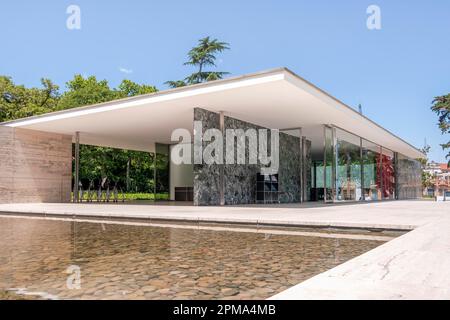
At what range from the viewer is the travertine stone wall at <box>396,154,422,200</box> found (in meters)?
25.3

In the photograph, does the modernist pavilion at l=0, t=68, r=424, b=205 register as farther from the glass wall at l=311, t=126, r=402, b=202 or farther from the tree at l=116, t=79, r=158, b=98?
the tree at l=116, t=79, r=158, b=98

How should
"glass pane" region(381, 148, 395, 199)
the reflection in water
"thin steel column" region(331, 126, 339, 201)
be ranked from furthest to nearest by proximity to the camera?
"glass pane" region(381, 148, 395, 199), "thin steel column" region(331, 126, 339, 201), the reflection in water

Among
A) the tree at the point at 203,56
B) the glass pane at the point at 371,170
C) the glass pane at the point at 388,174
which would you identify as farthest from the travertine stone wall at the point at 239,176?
the tree at the point at 203,56

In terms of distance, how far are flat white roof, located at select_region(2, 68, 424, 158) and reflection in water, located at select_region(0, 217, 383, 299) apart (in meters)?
4.73

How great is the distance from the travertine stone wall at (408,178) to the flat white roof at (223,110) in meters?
7.94

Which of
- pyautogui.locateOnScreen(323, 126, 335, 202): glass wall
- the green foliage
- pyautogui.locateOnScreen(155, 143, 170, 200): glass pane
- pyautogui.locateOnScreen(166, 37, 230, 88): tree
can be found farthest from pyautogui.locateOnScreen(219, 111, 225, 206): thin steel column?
pyautogui.locateOnScreen(166, 37, 230, 88): tree

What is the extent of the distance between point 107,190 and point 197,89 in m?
9.02

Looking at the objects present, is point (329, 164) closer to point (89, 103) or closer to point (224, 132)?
point (224, 132)

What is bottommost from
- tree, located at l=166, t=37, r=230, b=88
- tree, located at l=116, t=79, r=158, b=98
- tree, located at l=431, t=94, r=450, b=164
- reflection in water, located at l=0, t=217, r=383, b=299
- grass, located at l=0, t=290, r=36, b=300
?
reflection in water, located at l=0, t=217, r=383, b=299

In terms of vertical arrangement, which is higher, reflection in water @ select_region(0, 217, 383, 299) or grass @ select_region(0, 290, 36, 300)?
grass @ select_region(0, 290, 36, 300)

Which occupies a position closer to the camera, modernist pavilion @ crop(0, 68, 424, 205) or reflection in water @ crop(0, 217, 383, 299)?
reflection in water @ crop(0, 217, 383, 299)

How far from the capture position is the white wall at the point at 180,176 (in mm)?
20516

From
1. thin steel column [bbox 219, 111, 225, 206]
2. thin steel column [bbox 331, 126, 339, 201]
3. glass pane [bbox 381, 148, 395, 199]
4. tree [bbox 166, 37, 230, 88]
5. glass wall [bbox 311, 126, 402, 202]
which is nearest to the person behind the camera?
thin steel column [bbox 219, 111, 225, 206]
